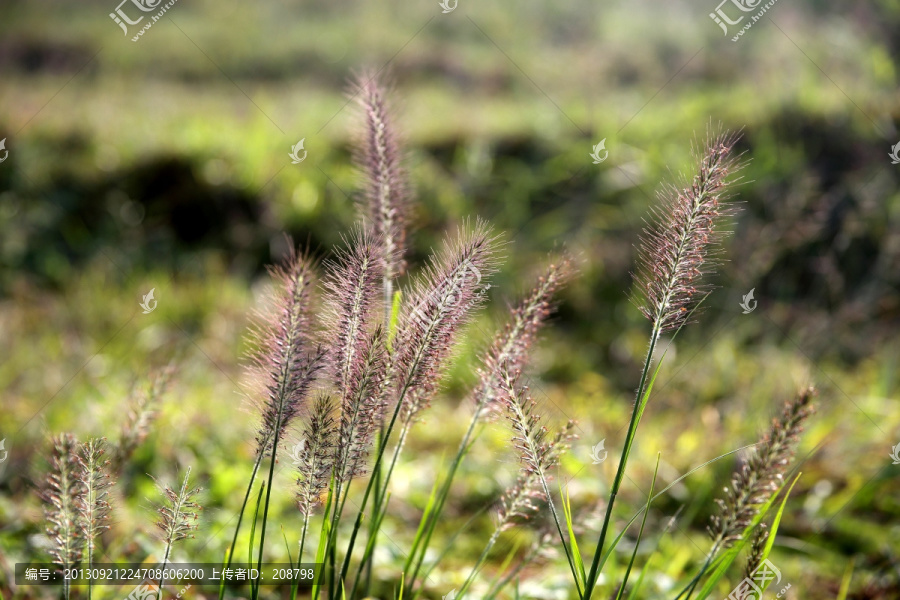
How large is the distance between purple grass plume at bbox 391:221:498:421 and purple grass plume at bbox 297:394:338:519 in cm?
16

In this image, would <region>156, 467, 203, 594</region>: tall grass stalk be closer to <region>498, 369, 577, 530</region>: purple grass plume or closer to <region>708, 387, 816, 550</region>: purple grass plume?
<region>498, 369, 577, 530</region>: purple grass plume

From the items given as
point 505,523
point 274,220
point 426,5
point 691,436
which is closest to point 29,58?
point 426,5

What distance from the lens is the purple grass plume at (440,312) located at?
4.32 feet

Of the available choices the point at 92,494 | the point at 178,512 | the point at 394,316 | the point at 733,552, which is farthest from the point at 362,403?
the point at 733,552

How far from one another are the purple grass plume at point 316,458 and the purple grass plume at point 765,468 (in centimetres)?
83

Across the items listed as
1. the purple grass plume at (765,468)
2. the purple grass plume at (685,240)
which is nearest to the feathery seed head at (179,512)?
the purple grass plume at (685,240)

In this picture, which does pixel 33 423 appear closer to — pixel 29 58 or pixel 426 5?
pixel 29 58

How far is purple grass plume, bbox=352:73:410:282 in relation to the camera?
69.0 inches

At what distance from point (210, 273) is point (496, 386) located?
507 cm

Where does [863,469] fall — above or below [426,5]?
below

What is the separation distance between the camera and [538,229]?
259 inches

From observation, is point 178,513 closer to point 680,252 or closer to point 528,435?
point 528,435

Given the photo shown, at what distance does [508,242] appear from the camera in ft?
4.75

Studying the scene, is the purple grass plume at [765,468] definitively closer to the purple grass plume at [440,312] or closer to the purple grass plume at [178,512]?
the purple grass plume at [440,312]
